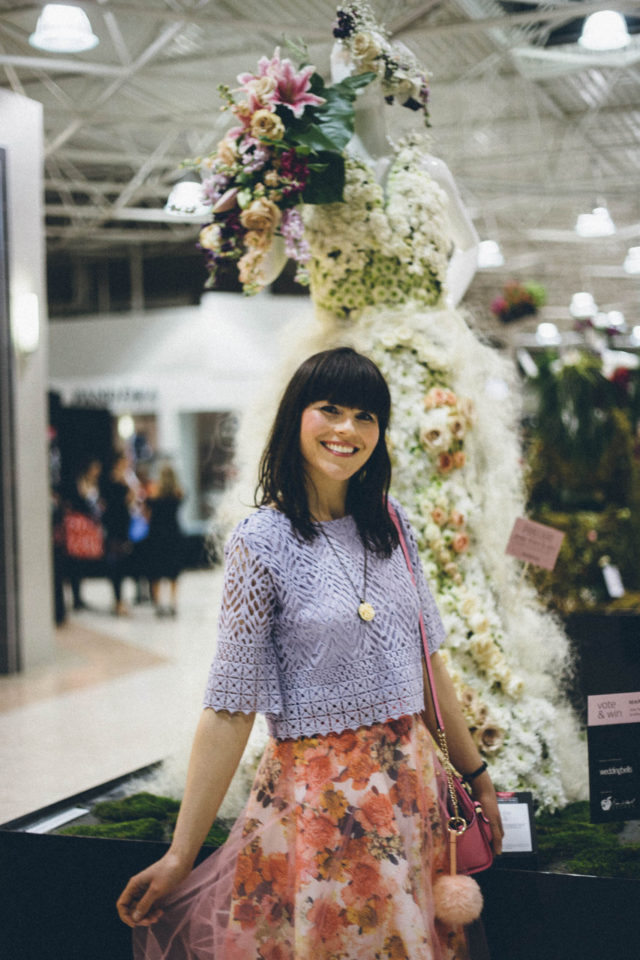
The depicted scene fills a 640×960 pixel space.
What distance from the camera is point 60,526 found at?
30.3 ft

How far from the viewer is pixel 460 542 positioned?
2.60 meters

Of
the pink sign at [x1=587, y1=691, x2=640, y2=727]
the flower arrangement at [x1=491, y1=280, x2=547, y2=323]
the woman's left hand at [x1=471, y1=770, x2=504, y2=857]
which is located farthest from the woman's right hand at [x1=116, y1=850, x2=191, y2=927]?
the flower arrangement at [x1=491, y1=280, x2=547, y2=323]

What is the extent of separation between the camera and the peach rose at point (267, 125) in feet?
7.82

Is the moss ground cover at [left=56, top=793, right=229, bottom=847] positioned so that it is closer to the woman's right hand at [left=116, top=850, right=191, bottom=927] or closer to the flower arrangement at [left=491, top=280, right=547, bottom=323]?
the woman's right hand at [left=116, top=850, right=191, bottom=927]

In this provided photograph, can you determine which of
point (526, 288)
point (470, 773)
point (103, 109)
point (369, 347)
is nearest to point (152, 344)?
point (103, 109)

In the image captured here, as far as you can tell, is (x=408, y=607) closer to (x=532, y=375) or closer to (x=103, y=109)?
(x=532, y=375)

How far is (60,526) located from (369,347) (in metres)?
7.13

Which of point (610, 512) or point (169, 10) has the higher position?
point (169, 10)

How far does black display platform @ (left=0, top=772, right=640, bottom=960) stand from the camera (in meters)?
2.05

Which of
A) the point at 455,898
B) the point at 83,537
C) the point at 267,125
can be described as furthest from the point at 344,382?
the point at 83,537

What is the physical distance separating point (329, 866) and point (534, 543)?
1226 millimetres

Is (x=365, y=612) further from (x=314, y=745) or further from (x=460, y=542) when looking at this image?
(x=460, y=542)

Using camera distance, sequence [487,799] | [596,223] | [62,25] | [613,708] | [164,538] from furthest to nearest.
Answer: [596,223]
[164,538]
[62,25]
[613,708]
[487,799]

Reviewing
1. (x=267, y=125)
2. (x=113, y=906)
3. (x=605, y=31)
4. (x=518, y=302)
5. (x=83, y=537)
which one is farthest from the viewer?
(x=83, y=537)
